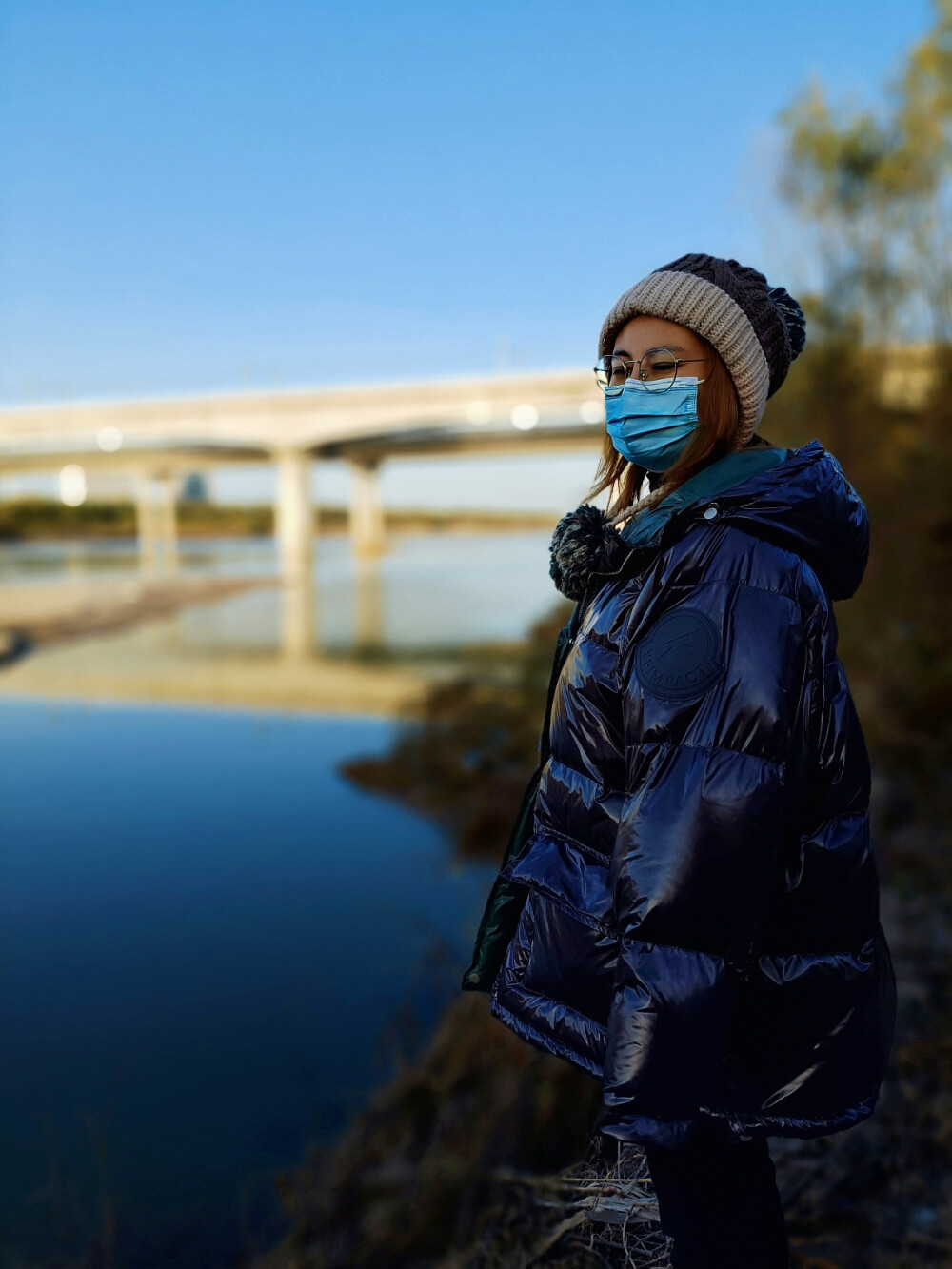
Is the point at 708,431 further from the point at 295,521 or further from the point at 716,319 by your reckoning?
the point at 295,521

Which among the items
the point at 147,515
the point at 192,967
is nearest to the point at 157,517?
the point at 147,515

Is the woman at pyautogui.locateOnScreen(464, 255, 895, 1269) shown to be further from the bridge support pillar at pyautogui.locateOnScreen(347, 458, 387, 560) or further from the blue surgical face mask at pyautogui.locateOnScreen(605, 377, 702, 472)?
the bridge support pillar at pyautogui.locateOnScreen(347, 458, 387, 560)

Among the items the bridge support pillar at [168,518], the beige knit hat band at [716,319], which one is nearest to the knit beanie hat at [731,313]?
the beige knit hat band at [716,319]

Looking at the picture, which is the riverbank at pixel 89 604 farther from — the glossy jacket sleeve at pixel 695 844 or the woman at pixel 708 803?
the glossy jacket sleeve at pixel 695 844

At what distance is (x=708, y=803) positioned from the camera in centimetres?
106

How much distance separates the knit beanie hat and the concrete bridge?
2476 centimetres

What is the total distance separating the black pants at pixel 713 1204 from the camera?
1243 millimetres

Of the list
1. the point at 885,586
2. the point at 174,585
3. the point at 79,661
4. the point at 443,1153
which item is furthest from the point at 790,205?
the point at 174,585

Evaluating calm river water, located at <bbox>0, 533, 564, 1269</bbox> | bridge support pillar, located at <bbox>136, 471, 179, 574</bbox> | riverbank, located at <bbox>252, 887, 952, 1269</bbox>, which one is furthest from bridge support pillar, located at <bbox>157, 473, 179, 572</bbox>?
riverbank, located at <bbox>252, 887, 952, 1269</bbox>

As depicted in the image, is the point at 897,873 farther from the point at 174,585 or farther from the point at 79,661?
the point at 174,585

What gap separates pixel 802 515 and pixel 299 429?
1237 inches

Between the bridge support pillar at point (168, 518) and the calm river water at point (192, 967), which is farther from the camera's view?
the bridge support pillar at point (168, 518)

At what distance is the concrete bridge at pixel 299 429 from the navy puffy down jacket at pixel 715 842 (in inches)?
984

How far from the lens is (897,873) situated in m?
4.43
